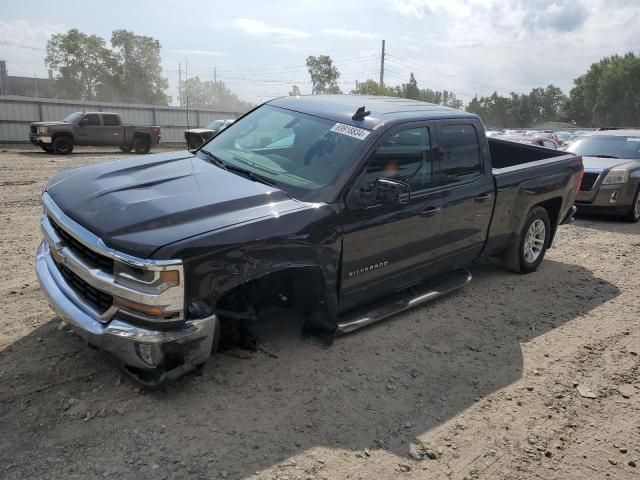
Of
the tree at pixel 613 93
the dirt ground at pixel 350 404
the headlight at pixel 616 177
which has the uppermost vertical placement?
the tree at pixel 613 93

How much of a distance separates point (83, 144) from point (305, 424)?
2059 centimetres

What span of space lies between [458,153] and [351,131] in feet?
4.11

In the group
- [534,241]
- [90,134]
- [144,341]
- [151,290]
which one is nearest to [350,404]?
[144,341]

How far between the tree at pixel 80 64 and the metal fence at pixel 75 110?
4263cm

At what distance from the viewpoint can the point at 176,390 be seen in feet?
11.1

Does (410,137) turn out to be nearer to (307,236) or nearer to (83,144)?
(307,236)

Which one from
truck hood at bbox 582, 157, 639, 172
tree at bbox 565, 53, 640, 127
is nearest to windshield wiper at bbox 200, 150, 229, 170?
truck hood at bbox 582, 157, 639, 172

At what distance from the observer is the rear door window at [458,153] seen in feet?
15.3

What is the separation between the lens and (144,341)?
2.93 m

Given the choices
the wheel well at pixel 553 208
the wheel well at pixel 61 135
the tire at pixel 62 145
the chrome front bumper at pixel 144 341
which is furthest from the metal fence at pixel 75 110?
the chrome front bumper at pixel 144 341

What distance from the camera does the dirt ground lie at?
2.84 m

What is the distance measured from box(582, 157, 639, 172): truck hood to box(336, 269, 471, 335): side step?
5.75 metres

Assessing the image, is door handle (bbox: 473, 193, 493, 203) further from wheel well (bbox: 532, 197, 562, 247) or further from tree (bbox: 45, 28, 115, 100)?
tree (bbox: 45, 28, 115, 100)

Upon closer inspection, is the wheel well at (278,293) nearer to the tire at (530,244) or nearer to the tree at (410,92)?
the tire at (530,244)
